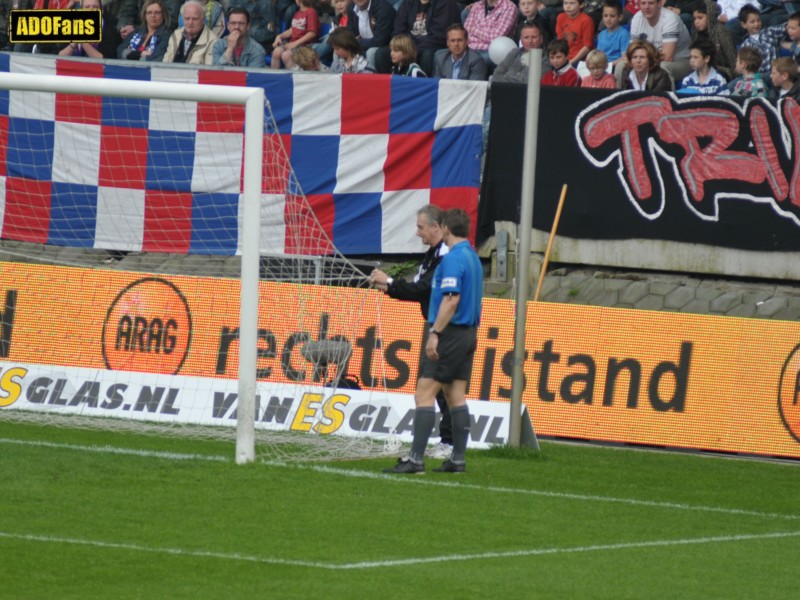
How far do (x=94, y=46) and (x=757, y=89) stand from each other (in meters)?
9.01

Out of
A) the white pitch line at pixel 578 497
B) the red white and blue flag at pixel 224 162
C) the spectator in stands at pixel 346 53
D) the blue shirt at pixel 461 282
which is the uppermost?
the spectator in stands at pixel 346 53

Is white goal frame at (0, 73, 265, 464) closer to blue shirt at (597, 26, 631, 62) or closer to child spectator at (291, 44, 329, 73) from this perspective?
child spectator at (291, 44, 329, 73)

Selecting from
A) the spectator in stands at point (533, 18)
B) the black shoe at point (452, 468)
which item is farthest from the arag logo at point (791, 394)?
the spectator in stands at point (533, 18)

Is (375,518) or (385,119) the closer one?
(375,518)

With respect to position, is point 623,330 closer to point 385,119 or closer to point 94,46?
point 385,119

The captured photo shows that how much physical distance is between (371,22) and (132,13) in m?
4.38

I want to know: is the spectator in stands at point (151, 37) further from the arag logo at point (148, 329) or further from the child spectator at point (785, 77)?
the child spectator at point (785, 77)

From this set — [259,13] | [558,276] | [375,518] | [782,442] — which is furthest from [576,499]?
[259,13]

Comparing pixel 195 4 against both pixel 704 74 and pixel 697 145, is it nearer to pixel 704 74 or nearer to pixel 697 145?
pixel 704 74

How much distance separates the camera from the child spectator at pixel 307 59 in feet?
59.9

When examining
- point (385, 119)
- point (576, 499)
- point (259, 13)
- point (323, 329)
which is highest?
point (259, 13)

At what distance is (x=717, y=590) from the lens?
749 cm

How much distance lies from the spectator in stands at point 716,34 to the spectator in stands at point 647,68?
0.81m

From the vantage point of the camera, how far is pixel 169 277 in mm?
15406
